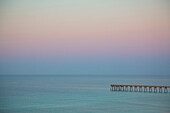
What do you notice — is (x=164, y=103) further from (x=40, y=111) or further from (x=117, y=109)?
(x=40, y=111)

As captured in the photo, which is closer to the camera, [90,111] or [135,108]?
[90,111]

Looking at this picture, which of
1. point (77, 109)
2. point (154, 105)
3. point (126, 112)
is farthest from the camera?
point (154, 105)

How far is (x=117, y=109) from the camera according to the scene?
121 ft

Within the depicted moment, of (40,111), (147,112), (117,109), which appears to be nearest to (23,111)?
(40,111)

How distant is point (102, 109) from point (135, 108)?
3939 mm

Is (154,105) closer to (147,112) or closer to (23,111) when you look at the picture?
(147,112)

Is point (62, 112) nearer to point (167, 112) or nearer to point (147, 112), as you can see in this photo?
point (147, 112)

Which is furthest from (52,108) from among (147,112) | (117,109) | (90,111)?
(147,112)

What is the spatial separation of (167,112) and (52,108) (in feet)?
42.8

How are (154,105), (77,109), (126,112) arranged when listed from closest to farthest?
(126,112), (77,109), (154,105)

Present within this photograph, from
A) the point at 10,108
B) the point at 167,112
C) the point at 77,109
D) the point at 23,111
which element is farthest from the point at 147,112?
the point at 10,108

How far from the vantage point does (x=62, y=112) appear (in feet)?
113

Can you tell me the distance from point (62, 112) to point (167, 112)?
11.4 metres

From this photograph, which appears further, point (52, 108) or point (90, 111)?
point (52, 108)
